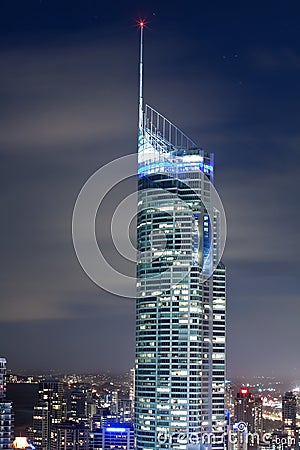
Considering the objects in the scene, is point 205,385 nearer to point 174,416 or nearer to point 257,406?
point 174,416

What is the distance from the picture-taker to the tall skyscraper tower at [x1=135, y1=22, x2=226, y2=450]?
9.86 meters

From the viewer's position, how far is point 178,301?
10016mm

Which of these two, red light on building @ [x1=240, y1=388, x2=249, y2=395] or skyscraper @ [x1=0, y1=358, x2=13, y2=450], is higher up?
red light on building @ [x1=240, y1=388, x2=249, y2=395]

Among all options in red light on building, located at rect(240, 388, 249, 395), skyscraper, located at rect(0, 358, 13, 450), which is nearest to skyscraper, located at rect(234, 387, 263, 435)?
red light on building, located at rect(240, 388, 249, 395)

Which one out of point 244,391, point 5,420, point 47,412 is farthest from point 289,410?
point 5,420

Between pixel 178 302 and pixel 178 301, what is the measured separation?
1 cm

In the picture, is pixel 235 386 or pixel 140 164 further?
pixel 235 386

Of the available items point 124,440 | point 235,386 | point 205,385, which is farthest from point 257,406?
point 205,385

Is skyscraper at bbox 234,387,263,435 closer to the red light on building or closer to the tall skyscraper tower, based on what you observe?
the red light on building

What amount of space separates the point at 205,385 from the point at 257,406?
520cm

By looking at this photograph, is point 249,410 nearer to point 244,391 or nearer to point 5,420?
point 244,391

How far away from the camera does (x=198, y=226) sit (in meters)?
9.84

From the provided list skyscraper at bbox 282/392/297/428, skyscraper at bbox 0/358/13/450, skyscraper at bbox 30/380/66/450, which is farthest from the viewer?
skyscraper at bbox 282/392/297/428

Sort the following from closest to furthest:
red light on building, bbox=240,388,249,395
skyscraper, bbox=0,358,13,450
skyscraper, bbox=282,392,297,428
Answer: skyscraper, bbox=0,358,13,450, red light on building, bbox=240,388,249,395, skyscraper, bbox=282,392,297,428
